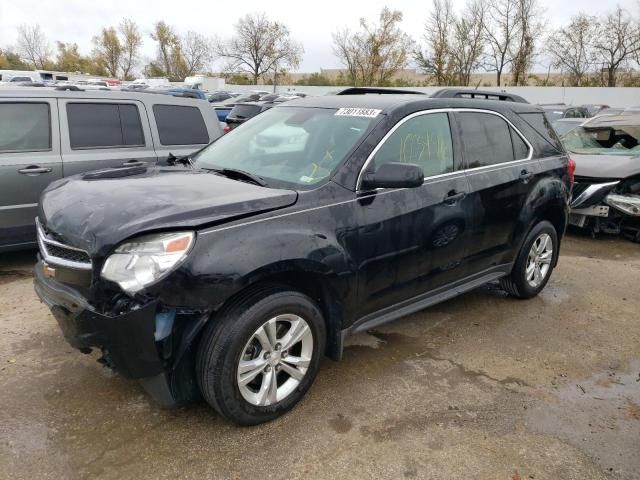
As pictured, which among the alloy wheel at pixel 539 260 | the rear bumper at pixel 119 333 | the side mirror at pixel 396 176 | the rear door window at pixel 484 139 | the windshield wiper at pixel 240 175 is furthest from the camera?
the alloy wheel at pixel 539 260

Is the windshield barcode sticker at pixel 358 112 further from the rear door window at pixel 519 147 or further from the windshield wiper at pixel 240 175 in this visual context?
the rear door window at pixel 519 147

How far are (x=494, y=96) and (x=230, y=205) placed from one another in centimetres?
307

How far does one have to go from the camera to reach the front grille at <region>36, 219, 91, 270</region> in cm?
265

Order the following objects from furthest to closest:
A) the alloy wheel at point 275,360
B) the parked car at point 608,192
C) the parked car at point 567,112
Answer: the parked car at point 567,112 < the parked car at point 608,192 < the alloy wheel at point 275,360

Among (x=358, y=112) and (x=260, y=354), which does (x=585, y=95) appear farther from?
(x=260, y=354)

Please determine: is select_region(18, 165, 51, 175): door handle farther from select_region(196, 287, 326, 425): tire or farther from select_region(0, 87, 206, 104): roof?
select_region(196, 287, 326, 425): tire

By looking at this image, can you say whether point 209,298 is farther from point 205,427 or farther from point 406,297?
point 406,297

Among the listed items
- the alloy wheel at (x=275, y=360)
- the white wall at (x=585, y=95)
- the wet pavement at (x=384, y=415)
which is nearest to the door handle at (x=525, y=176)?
the wet pavement at (x=384, y=415)

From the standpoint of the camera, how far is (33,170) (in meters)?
5.12

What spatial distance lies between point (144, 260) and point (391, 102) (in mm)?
2035

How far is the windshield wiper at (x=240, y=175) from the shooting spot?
10.7 ft

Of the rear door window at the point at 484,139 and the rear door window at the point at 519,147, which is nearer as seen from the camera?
the rear door window at the point at 484,139

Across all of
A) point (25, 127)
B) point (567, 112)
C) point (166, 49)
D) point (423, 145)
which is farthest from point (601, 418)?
point (166, 49)

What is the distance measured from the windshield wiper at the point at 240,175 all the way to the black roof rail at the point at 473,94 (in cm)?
158
